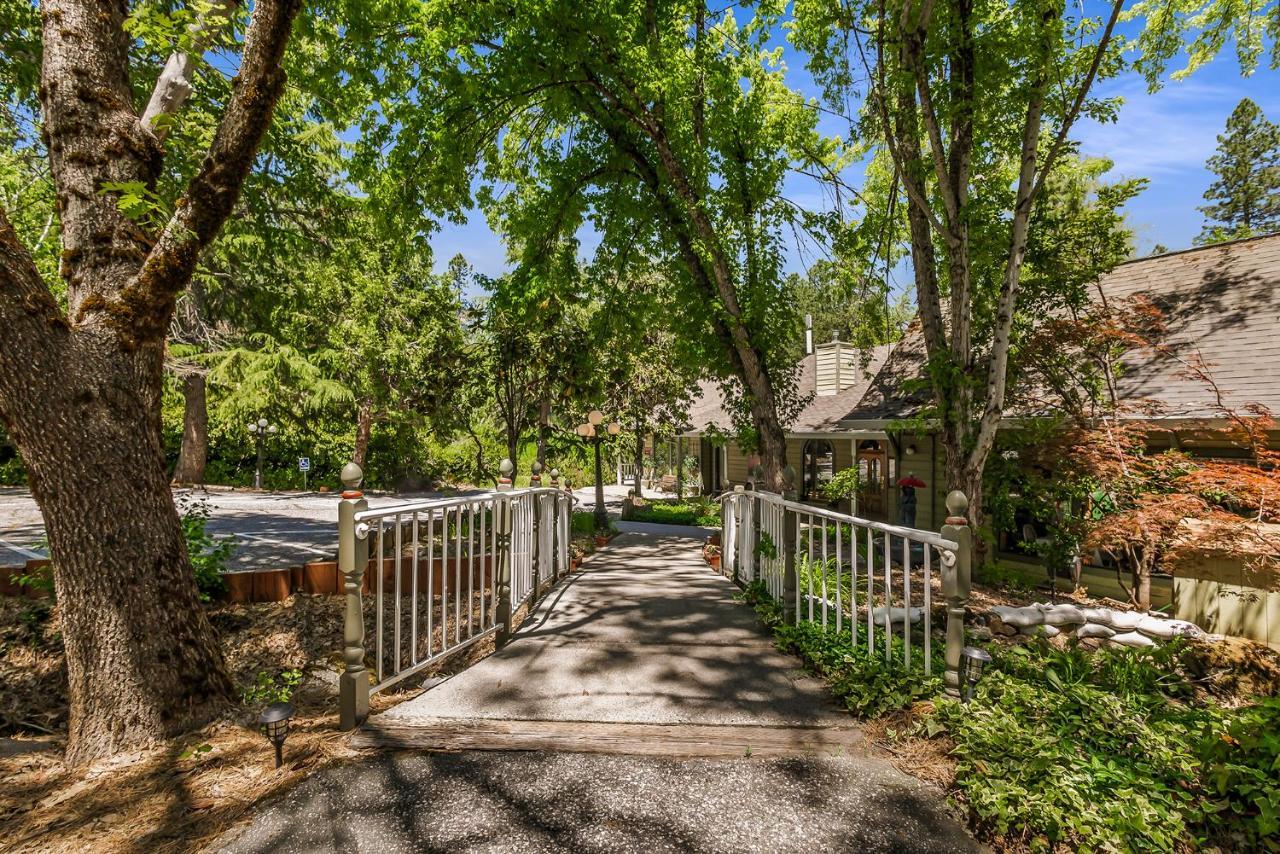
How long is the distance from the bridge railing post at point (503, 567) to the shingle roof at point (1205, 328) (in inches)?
158

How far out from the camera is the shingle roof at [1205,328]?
267 inches

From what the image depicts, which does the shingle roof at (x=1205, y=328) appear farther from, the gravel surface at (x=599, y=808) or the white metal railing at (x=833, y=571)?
the gravel surface at (x=599, y=808)

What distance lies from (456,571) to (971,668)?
Result: 147 inches

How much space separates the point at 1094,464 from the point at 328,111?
870 centimetres

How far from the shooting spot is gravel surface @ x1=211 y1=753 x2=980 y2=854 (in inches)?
82.1

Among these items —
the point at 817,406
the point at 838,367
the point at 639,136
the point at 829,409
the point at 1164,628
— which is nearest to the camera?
the point at 1164,628

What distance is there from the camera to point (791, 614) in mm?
4441

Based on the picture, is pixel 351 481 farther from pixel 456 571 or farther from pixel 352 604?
pixel 456 571

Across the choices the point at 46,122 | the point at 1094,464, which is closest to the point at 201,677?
the point at 46,122

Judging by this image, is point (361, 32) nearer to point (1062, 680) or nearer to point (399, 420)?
point (1062, 680)

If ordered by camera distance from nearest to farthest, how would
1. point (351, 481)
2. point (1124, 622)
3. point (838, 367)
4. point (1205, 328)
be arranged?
point (351, 481)
point (1124, 622)
point (1205, 328)
point (838, 367)

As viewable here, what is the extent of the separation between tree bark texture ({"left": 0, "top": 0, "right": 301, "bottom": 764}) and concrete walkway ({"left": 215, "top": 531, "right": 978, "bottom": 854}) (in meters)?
1.18

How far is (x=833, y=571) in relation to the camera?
5246 mm

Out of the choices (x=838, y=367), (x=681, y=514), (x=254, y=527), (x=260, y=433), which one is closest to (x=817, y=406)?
(x=838, y=367)
